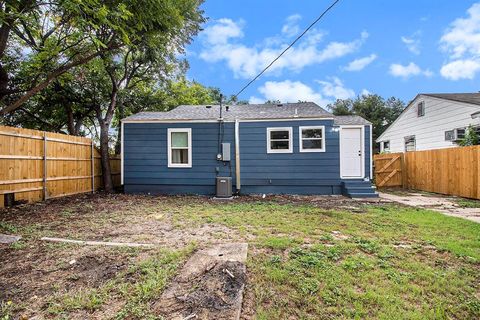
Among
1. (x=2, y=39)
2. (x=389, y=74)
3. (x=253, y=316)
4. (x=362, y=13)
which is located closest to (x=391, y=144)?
(x=389, y=74)

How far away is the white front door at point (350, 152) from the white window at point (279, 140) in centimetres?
192

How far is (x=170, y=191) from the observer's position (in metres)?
9.41

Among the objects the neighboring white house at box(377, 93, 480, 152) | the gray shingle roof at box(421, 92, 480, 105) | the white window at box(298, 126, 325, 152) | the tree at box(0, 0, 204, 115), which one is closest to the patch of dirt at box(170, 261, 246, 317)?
the tree at box(0, 0, 204, 115)

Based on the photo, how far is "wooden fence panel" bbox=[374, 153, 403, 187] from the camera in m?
11.7

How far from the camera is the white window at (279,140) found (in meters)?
9.12

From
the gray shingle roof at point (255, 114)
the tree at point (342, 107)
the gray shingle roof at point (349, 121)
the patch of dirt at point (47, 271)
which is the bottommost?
the patch of dirt at point (47, 271)

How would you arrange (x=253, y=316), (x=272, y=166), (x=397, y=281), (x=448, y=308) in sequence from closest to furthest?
1. (x=253, y=316)
2. (x=448, y=308)
3. (x=397, y=281)
4. (x=272, y=166)

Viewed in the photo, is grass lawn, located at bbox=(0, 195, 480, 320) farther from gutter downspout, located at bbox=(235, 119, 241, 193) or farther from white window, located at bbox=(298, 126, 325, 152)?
white window, located at bbox=(298, 126, 325, 152)

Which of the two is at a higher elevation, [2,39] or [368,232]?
[2,39]

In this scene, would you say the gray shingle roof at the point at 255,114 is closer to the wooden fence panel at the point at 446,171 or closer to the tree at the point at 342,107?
the wooden fence panel at the point at 446,171

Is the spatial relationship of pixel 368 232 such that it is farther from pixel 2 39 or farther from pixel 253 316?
pixel 2 39

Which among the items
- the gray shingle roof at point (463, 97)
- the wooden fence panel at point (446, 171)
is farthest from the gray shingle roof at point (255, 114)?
the gray shingle roof at point (463, 97)

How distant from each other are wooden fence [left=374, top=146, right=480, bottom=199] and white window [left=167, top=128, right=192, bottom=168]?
340 inches

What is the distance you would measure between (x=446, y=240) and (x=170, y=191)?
792cm
